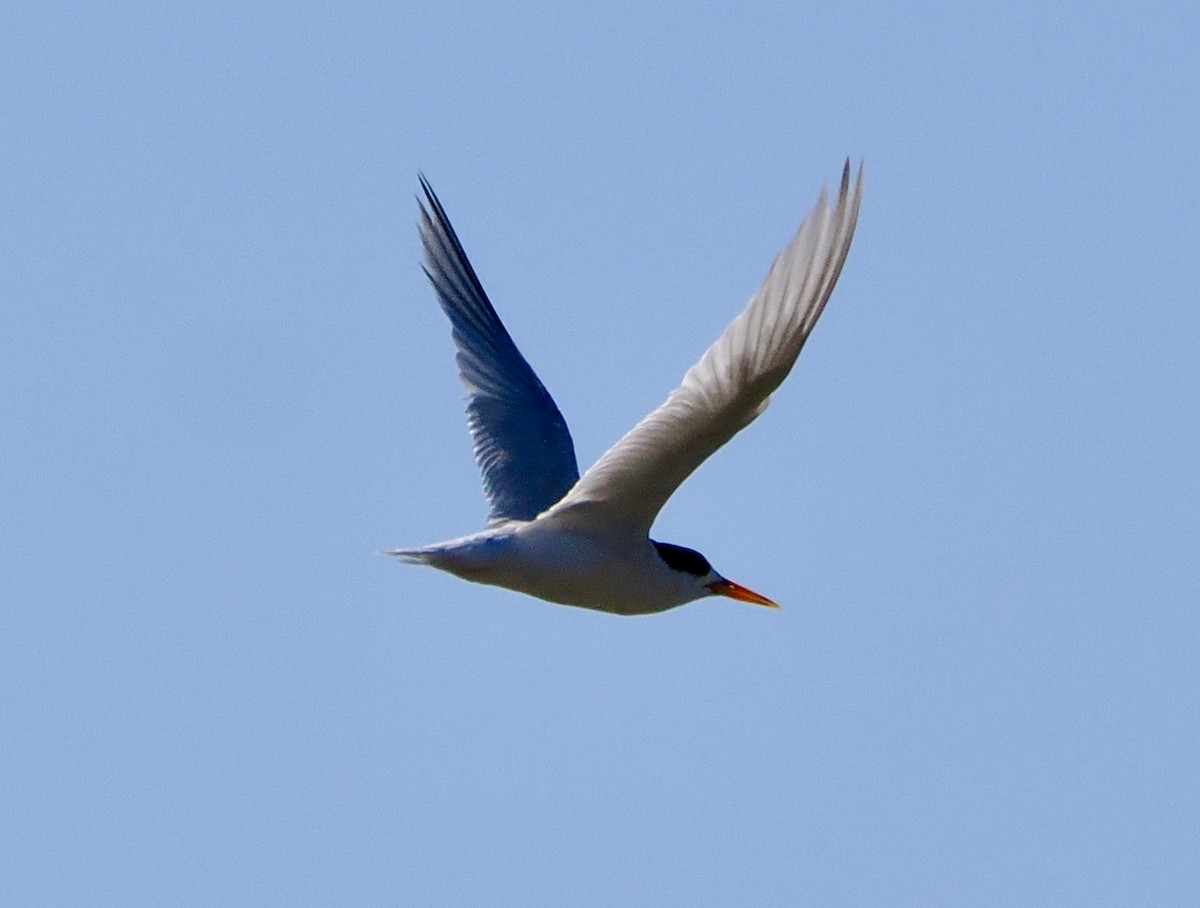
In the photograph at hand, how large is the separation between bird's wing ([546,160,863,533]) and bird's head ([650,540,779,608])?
1.07 m

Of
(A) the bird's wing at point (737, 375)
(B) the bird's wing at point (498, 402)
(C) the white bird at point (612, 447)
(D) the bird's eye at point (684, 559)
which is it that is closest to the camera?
(A) the bird's wing at point (737, 375)

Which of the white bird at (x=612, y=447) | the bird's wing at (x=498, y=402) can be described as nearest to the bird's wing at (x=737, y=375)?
the white bird at (x=612, y=447)

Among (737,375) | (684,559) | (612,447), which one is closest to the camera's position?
(737,375)

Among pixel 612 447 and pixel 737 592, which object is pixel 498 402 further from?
pixel 612 447

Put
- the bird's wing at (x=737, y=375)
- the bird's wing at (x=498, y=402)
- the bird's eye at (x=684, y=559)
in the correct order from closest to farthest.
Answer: the bird's wing at (x=737, y=375), the bird's eye at (x=684, y=559), the bird's wing at (x=498, y=402)

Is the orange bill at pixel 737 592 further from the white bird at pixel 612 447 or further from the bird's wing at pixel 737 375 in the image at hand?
the bird's wing at pixel 737 375

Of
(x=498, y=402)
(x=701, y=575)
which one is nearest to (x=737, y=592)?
(x=701, y=575)

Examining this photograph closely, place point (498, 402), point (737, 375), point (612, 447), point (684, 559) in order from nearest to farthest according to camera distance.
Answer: point (737, 375) < point (612, 447) < point (684, 559) < point (498, 402)

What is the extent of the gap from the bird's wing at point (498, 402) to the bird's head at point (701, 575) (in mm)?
1077

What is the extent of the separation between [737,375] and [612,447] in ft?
2.73

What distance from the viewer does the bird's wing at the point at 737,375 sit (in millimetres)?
8242

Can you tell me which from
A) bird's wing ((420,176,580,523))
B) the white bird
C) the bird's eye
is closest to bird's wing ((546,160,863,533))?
the white bird

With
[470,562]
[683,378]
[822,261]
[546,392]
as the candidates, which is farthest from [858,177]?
[546,392]

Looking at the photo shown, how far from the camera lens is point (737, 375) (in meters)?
8.70
